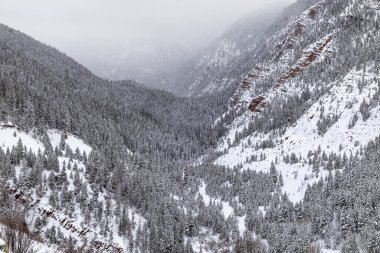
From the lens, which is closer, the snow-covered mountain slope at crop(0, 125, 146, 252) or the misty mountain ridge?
the snow-covered mountain slope at crop(0, 125, 146, 252)

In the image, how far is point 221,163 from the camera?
189250mm

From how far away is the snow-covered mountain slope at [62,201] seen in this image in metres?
92.1

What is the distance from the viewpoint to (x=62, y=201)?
99.0 meters

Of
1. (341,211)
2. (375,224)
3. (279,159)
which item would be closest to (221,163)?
(279,159)

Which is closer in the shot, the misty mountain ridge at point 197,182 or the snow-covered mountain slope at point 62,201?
the snow-covered mountain slope at point 62,201

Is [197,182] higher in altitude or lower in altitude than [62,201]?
higher

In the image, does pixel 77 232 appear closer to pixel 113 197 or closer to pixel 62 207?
pixel 62 207

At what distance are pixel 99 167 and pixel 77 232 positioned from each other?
24.1 meters

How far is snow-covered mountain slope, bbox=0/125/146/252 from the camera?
92062 millimetres

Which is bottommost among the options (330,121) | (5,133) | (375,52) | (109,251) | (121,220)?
(109,251)

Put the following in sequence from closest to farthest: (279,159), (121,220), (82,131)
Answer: (121,220) < (82,131) < (279,159)

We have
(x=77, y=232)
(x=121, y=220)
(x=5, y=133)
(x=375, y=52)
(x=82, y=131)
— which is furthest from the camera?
(x=375, y=52)

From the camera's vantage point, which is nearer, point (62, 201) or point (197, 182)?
point (62, 201)

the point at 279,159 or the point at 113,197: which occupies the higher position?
the point at 279,159
